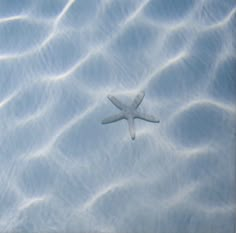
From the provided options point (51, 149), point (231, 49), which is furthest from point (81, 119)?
point (231, 49)

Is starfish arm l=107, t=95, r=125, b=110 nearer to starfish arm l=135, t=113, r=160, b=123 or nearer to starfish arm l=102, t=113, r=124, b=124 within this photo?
starfish arm l=102, t=113, r=124, b=124

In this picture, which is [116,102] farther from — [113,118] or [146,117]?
[146,117]

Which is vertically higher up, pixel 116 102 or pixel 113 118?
pixel 116 102

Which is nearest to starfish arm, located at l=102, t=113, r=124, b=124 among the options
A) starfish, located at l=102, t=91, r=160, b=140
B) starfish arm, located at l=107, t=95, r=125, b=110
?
starfish, located at l=102, t=91, r=160, b=140

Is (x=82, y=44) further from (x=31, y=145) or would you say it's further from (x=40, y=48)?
(x=31, y=145)

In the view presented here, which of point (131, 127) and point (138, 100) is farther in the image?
point (138, 100)

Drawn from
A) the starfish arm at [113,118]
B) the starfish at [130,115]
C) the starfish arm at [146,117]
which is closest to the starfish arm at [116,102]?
the starfish at [130,115]

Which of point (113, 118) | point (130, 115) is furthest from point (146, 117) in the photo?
point (113, 118)

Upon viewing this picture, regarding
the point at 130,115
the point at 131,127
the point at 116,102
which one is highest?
the point at 116,102

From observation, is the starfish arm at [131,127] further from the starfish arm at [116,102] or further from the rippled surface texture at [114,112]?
the starfish arm at [116,102]
